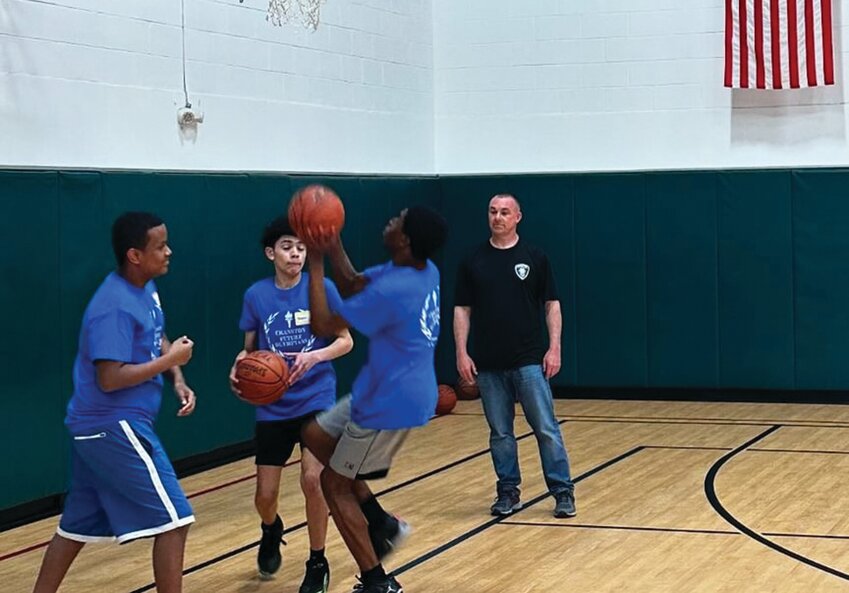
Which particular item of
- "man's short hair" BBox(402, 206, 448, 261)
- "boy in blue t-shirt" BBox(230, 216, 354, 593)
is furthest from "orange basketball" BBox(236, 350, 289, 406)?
"man's short hair" BBox(402, 206, 448, 261)

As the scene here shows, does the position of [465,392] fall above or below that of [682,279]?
below

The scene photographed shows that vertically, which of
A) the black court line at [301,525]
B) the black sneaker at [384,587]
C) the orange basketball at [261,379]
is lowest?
the black court line at [301,525]

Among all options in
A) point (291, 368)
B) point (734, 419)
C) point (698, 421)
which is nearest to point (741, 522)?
point (291, 368)

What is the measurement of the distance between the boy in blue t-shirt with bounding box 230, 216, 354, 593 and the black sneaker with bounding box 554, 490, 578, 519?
6.34ft

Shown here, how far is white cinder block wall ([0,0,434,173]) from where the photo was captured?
8.94 meters

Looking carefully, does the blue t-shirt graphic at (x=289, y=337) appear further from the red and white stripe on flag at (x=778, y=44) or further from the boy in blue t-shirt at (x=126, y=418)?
the red and white stripe on flag at (x=778, y=44)

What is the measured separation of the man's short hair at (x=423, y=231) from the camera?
5.84m

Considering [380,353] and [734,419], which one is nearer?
[380,353]

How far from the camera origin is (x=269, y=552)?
6930 mm

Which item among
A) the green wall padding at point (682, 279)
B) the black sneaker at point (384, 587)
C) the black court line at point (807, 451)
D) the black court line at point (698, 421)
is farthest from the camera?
the green wall padding at point (682, 279)

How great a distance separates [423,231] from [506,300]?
2535 millimetres

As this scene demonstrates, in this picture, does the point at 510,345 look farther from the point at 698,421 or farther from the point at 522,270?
the point at 698,421

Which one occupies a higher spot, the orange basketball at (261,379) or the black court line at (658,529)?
the orange basketball at (261,379)

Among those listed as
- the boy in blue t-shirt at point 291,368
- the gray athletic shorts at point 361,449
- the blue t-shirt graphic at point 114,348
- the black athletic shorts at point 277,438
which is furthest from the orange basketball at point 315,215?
the black athletic shorts at point 277,438
